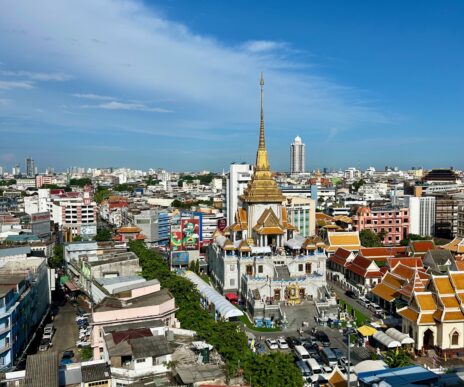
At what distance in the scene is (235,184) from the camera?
70312mm

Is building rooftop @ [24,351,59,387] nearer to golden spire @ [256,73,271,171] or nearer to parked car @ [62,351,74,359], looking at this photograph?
parked car @ [62,351,74,359]

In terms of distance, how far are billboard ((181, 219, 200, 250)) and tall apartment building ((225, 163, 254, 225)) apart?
1043 cm

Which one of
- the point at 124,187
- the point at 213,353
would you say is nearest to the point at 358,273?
the point at 213,353

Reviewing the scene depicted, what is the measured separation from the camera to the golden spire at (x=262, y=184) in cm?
4538

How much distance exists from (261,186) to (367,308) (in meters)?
14.3

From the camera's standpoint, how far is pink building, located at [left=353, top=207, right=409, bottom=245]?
73.5m

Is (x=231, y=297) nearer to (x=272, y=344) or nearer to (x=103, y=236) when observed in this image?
(x=272, y=344)

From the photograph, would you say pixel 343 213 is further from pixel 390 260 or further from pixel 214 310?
pixel 214 310

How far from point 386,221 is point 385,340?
151 feet

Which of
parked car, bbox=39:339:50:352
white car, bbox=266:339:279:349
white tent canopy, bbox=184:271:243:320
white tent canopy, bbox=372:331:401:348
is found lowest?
parked car, bbox=39:339:50:352

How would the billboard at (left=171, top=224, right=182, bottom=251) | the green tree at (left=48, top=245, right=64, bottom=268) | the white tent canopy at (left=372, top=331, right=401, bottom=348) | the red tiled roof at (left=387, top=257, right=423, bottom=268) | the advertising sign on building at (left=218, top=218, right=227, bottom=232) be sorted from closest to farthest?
the white tent canopy at (left=372, top=331, right=401, bottom=348), the red tiled roof at (left=387, top=257, right=423, bottom=268), the green tree at (left=48, top=245, right=64, bottom=268), the billboard at (left=171, top=224, right=182, bottom=251), the advertising sign on building at (left=218, top=218, right=227, bottom=232)

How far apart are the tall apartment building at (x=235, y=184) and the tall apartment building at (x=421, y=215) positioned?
2606 centimetres

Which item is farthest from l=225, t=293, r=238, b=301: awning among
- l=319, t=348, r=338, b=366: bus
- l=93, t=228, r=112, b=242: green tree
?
l=93, t=228, r=112, b=242: green tree

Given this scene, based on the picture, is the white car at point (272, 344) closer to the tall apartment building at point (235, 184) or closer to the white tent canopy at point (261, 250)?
the white tent canopy at point (261, 250)
